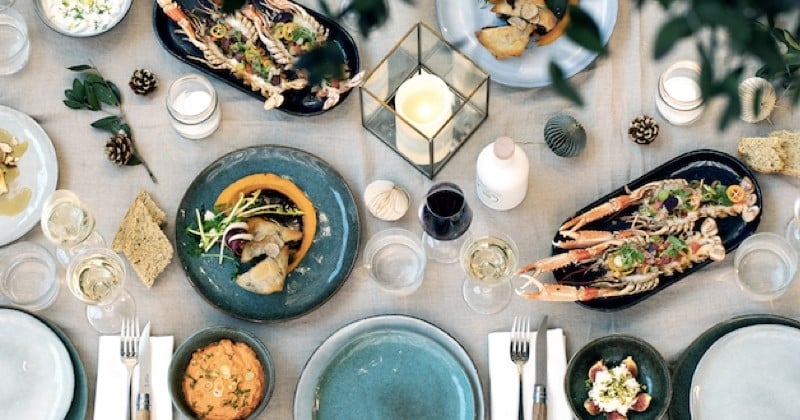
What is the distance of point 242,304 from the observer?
142cm

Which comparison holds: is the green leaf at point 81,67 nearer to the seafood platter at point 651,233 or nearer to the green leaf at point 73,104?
the green leaf at point 73,104

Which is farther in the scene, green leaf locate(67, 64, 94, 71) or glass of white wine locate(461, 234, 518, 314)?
green leaf locate(67, 64, 94, 71)

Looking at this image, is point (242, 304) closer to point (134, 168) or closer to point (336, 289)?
point (336, 289)

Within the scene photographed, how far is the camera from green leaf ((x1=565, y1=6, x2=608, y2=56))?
2.01ft

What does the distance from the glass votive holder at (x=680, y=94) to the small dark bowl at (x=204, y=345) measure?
72 centimetres

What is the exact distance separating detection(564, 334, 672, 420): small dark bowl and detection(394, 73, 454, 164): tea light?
39 centimetres

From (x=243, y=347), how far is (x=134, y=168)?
36 centimetres

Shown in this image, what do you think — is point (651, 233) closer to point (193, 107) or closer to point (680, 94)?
point (680, 94)

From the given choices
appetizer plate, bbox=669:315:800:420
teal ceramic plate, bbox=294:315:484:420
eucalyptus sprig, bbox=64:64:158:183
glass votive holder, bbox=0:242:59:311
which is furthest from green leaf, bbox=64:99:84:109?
appetizer plate, bbox=669:315:800:420

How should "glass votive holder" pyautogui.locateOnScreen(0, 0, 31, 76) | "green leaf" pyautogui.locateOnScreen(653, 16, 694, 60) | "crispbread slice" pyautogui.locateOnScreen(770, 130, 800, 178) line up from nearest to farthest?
"green leaf" pyautogui.locateOnScreen(653, 16, 694, 60) < "crispbread slice" pyautogui.locateOnScreen(770, 130, 800, 178) < "glass votive holder" pyautogui.locateOnScreen(0, 0, 31, 76)

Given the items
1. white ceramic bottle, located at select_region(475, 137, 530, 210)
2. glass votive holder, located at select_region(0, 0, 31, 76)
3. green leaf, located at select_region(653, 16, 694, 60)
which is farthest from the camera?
glass votive holder, located at select_region(0, 0, 31, 76)

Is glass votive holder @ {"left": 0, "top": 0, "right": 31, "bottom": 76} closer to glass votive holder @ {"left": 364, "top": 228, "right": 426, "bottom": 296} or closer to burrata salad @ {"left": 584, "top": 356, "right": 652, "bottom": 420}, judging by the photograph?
glass votive holder @ {"left": 364, "top": 228, "right": 426, "bottom": 296}

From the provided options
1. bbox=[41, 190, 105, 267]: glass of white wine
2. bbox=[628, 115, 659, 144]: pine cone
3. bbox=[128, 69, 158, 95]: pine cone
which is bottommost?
bbox=[41, 190, 105, 267]: glass of white wine

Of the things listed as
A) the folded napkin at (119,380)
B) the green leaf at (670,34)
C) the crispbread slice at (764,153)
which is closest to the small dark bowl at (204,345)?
the folded napkin at (119,380)
